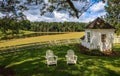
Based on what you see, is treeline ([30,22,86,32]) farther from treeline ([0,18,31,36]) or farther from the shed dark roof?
treeline ([0,18,31,36])

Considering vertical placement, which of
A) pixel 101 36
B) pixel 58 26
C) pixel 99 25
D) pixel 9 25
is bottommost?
pixel 58 26

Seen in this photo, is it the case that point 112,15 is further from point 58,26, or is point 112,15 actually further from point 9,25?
point 58,26

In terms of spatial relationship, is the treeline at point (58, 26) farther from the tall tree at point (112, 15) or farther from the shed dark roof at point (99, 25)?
the shed dark roof at point (99, 25)

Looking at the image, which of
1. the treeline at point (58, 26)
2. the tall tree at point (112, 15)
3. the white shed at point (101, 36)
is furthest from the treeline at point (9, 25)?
the treeline at point (58, 26)

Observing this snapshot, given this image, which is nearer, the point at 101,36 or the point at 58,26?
the point at 101,36

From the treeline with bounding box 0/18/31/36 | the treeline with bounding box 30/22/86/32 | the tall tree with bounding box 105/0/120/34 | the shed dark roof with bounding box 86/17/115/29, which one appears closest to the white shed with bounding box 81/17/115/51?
the shed dark roof with bounding box 86/17/115/29

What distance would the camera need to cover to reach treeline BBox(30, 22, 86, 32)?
181500 mm

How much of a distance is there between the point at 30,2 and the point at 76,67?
6210mm

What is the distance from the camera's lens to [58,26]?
186 metres

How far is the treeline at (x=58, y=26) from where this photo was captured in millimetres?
181500

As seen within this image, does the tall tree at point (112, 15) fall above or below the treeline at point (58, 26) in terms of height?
above

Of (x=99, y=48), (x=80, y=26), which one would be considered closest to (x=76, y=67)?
(x=99, y=48)

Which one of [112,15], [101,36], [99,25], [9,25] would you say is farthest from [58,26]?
[9,25]

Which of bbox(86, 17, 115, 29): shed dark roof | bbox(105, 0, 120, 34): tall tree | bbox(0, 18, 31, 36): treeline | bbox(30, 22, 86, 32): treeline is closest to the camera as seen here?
bbox(0, 18, 31, 36): treeline
